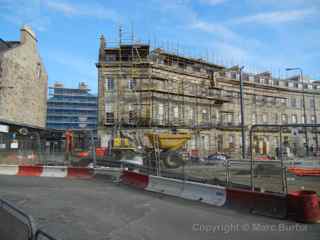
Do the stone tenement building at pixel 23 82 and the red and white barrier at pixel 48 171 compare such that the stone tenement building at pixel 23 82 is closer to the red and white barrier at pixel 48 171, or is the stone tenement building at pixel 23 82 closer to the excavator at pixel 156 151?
the excavator at pixel 156 151

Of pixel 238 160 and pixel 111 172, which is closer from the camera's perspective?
pixel 238 160

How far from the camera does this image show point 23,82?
36.2 meters

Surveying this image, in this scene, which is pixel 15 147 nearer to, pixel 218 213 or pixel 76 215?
pixel 76 215

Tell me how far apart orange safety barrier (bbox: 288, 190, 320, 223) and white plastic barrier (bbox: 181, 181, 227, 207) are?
2224 mm

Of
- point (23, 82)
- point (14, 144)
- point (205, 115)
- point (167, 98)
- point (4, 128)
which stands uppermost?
point (23, 82)

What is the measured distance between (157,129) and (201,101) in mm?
10164

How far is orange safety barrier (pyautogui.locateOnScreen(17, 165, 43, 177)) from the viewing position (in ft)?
55.8

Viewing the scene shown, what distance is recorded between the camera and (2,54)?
1270 inches

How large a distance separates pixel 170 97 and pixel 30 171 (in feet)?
94.5

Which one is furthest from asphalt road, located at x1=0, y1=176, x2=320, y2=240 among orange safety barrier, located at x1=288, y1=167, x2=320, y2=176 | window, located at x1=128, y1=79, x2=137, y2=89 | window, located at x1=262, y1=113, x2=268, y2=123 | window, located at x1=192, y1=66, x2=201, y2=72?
window, located at x1=262, y1=113, x2=268, y2=123

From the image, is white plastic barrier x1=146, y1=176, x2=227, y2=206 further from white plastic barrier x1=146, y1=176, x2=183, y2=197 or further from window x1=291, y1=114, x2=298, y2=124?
window x1=291, y1=114, x2=298, y2=124

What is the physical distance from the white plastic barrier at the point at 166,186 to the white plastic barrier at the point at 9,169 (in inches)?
369

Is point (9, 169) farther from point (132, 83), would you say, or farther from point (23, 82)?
point (132, 83)
